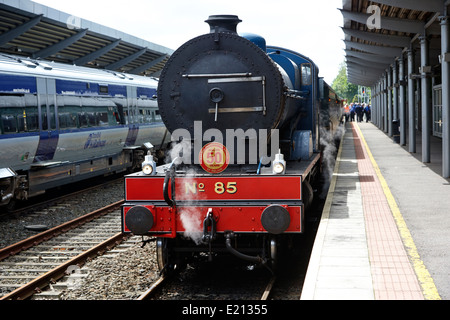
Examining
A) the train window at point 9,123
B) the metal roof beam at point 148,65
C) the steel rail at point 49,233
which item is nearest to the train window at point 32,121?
the train window at point 9,123

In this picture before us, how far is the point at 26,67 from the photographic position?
11.1 metres

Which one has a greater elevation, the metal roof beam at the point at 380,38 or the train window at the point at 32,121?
the metal roof beam at the point at 380,38

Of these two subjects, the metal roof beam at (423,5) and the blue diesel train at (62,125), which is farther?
the metal roof beam at (423,5)

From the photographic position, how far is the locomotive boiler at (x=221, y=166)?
6.09m

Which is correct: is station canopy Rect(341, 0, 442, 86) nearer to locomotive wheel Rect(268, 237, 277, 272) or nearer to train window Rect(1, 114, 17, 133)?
locomotive wheel Rect(268, 237, 277, 272)

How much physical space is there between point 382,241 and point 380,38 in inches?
481

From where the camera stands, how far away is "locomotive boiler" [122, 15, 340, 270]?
6094 mm

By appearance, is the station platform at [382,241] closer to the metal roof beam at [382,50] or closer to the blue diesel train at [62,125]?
the blue diesel train at [62,125]

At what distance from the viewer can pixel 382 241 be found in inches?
249

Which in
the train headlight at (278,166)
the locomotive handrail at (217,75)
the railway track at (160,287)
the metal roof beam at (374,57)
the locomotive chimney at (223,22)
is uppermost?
the metal roof beam at (374,57)

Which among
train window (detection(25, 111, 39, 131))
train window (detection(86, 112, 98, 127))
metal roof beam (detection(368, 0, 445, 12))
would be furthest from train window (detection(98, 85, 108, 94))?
metal roof beam (detection(368, 0, 445, 12))

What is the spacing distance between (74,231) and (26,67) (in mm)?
3835

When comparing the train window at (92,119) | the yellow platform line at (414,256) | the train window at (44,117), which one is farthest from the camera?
the train window at (92,119)
